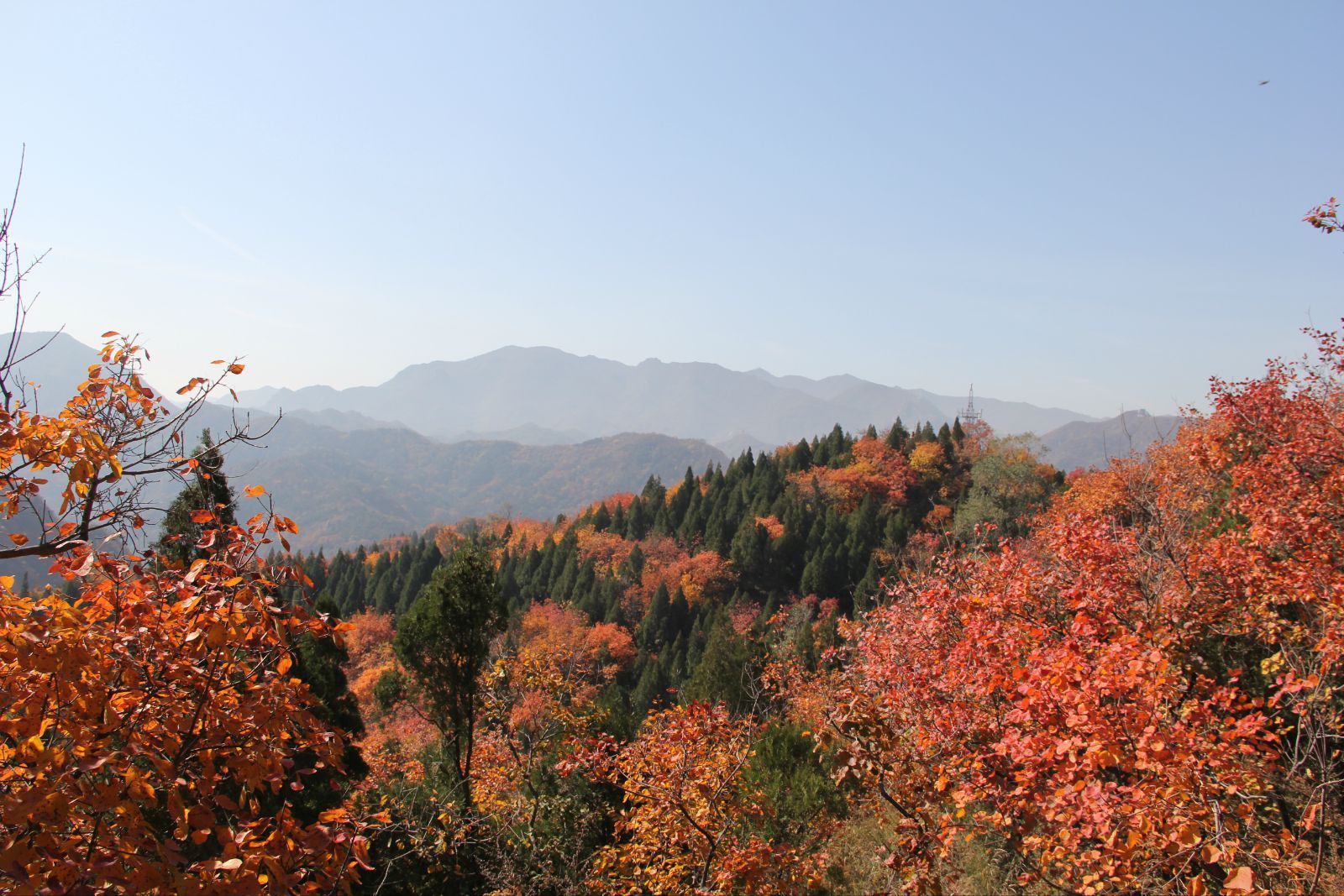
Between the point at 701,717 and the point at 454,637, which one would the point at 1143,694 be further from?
the point at 454,637

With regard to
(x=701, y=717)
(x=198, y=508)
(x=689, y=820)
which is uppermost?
(x=198, y=508)

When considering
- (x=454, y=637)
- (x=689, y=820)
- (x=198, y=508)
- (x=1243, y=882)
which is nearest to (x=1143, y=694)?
(x=1243, y=882)

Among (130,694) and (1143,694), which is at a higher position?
(130,694)

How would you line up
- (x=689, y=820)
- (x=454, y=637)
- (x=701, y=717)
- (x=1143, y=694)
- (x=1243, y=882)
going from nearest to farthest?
(x=1243, y=882), (x=1143, y=694), (x=689, y=820), (x=701, y=717), (x=454, y=637)

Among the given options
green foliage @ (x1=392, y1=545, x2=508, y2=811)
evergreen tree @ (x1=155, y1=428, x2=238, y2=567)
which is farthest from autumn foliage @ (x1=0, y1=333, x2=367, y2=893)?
green foliage @ (x1=392, y1=545, x2=508, y2=811)

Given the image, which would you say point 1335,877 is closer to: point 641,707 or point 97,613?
point 97,613

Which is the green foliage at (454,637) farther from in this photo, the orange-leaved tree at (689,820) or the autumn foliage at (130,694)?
the autumn foliage at (130,694)

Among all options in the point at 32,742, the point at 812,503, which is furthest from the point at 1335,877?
the point at 812,503

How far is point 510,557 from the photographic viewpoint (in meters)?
61.9

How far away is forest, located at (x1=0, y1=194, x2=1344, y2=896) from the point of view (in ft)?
10.7

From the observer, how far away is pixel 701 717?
340 inches

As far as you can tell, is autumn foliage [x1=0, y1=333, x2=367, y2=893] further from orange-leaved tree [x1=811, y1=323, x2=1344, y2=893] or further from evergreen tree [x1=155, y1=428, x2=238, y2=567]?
orange-leaved tree [x1=811, y1=323, x2=1344, y2=893]

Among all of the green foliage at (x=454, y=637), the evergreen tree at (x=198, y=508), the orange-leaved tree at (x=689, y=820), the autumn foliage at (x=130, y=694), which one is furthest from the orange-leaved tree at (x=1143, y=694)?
the green foliage at (x=454, y=637)

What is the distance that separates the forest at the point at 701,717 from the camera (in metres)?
3.27
